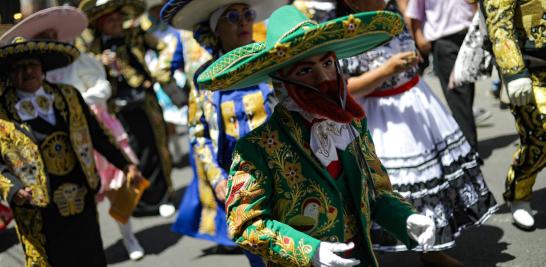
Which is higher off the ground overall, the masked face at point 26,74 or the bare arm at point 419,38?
the masked face at point 26,74

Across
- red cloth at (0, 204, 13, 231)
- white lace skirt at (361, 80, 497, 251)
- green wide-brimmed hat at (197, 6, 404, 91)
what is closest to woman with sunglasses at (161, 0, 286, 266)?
white lace skirt at (361, 80, 497, 251)

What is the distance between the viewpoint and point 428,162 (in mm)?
4688

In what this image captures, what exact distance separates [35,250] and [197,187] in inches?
62.6

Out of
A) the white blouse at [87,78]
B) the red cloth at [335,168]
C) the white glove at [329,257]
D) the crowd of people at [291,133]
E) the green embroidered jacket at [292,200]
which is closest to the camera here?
the white glove at [329,257]

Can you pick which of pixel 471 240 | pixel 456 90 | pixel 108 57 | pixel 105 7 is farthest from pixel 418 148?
pixel 108 57

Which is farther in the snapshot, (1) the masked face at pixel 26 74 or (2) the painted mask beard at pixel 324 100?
(1) the masked face at pixel 26 74

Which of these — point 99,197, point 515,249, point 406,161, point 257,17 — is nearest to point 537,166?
point 515,249

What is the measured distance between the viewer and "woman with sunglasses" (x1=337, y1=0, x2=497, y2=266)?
464cm

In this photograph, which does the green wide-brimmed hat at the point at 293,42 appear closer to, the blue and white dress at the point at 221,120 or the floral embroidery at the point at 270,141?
the floral embroidery at the point at 270,141

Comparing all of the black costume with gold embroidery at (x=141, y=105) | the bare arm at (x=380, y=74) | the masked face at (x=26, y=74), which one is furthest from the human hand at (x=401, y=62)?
the black costume with gold embroidery at (x=141, y=105)

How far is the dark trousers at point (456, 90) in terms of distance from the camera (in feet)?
22.7

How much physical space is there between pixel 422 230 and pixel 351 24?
0.81 m

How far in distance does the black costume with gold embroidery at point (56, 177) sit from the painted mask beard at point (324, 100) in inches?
81.3

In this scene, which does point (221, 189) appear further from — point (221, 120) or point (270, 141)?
point (270, 141)
